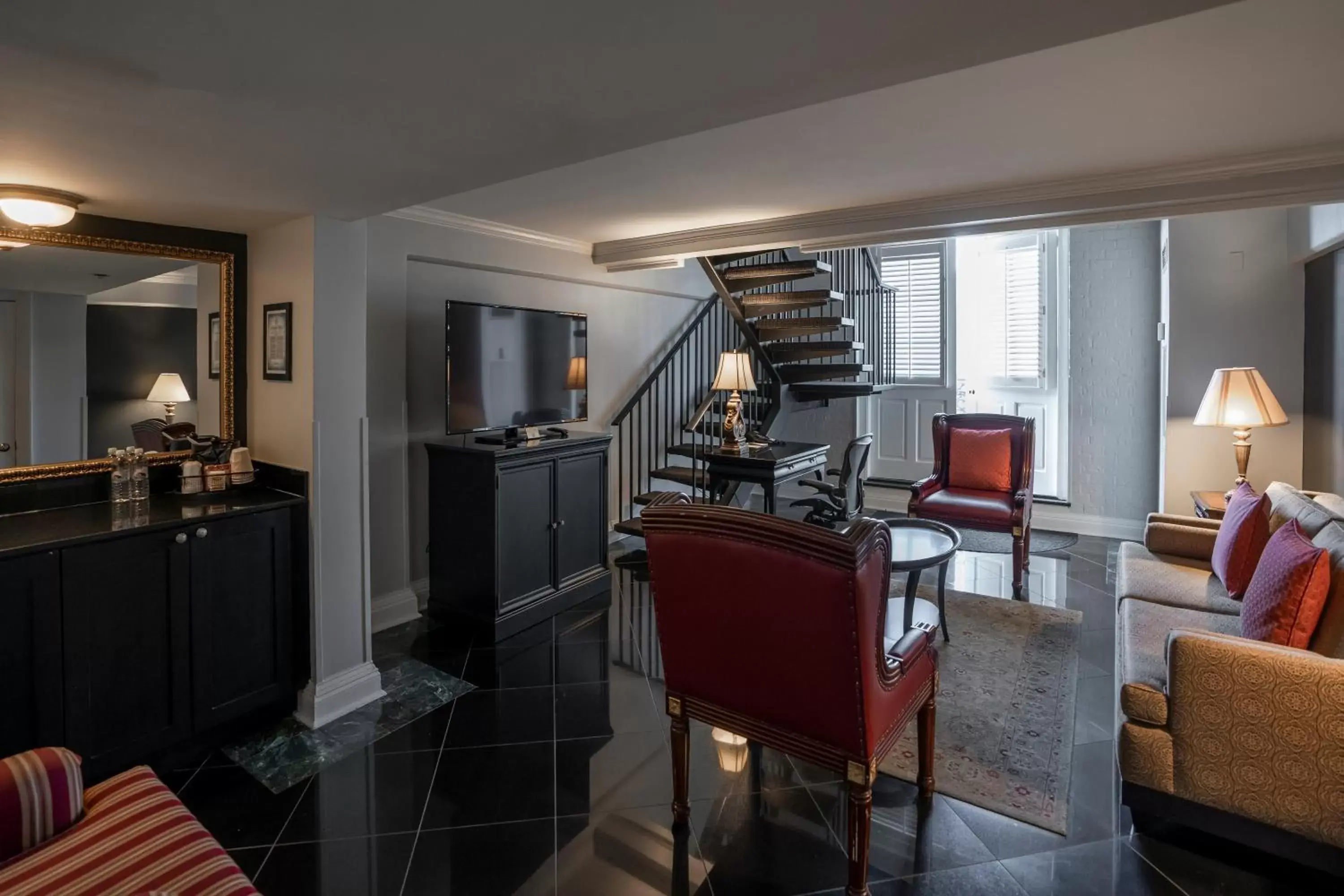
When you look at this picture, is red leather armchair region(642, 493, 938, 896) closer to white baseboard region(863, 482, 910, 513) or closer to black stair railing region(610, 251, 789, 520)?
black stair railing region(610, 251, 789, 520)

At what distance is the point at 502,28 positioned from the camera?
1.33m

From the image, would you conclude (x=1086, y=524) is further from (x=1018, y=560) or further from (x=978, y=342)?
(x=1018, y=560)

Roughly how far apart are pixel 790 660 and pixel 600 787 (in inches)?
38.8

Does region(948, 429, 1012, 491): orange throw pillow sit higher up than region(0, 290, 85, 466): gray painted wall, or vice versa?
region(0, 290, 85, 466): gray painted wall

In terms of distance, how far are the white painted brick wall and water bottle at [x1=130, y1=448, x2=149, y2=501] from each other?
247 inches

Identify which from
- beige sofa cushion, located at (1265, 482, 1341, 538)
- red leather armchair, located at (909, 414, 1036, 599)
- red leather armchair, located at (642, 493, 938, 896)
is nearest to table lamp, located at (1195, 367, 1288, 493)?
beige sofa cushion, located at (1265, 482, 1341, 538)

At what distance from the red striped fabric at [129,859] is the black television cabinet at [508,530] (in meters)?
2.14

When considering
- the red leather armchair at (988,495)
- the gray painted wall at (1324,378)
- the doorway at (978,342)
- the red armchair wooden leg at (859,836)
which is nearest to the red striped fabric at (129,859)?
the red armchair wooden leg at (859,836)

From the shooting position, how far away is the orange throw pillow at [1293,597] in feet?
6.93

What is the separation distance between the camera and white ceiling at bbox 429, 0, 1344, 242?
1.96 meters

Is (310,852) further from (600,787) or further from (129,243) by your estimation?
(129,243)

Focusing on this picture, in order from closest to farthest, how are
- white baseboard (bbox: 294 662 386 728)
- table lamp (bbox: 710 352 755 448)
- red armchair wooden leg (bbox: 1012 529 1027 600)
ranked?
white baseboard (bbox: 294 662 386 728)
red armchair wooden leg (bbox: 1012 529 1027 600)
table lamp (bbox: 710 352 755 448)

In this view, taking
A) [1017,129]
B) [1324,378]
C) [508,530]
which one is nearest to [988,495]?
[1324,378]

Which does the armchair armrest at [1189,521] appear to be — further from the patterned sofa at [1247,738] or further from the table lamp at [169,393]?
the table lamp at [169,393]
